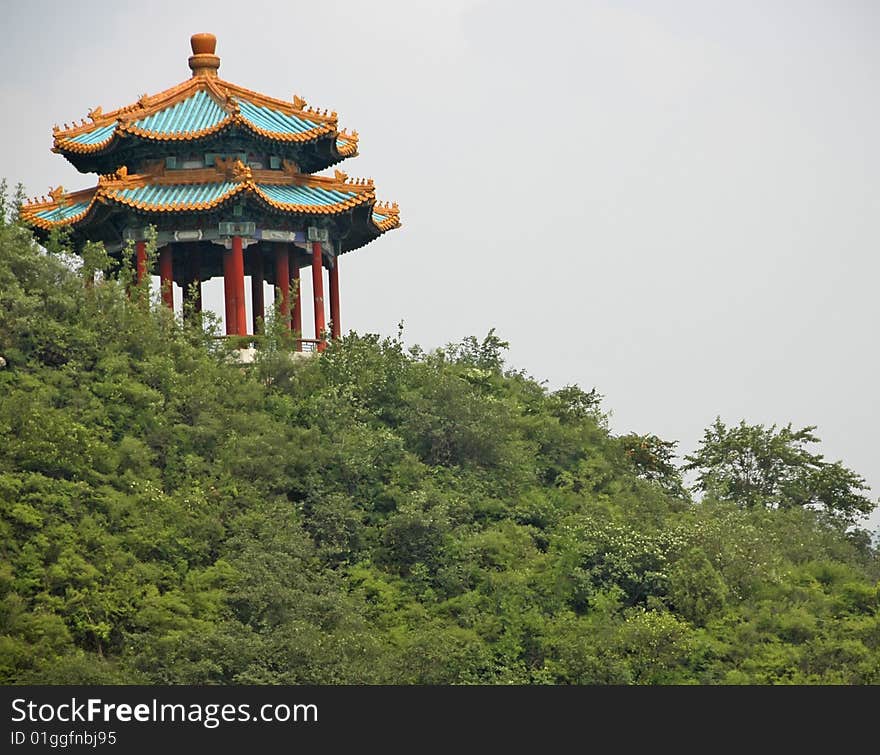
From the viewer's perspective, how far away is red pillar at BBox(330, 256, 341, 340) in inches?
1902

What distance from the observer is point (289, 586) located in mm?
37594

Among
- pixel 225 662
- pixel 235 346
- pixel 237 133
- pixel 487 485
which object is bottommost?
pixel 225 662

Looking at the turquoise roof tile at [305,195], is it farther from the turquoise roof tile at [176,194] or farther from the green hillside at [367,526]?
the green hillside at [367,526]

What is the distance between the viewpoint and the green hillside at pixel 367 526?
119ft

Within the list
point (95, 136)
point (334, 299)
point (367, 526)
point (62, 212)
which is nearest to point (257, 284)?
point (334, 299)

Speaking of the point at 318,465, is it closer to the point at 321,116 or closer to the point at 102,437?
the point at 102,437

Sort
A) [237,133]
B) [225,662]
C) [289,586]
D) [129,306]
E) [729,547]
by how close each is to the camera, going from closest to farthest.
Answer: [225,662] → [289,586] → [729,547] → [129,306] → [237,133]

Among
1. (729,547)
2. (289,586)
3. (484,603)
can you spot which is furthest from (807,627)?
(289,586)

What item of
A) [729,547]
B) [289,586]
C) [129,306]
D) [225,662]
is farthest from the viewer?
[129,306]

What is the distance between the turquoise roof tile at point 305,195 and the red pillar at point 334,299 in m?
1.79

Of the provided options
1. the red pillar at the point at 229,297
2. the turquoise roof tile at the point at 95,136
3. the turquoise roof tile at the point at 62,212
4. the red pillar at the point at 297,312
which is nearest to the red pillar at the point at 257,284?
the red pillar at the point at 297,312

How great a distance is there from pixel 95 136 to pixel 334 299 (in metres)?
6.11

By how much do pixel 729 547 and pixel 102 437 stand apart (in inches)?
435

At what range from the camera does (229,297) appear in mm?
46344
